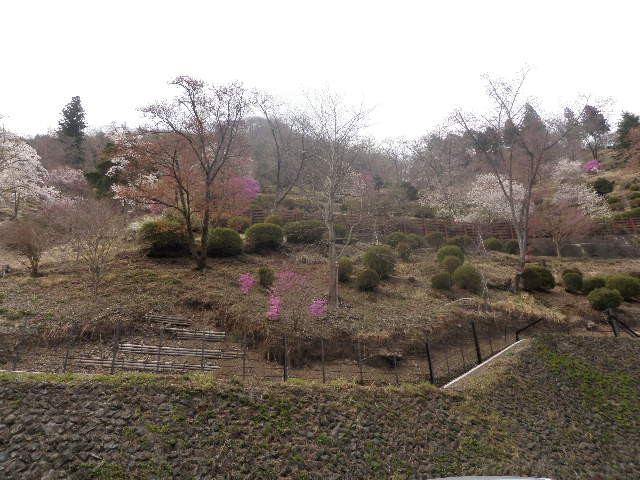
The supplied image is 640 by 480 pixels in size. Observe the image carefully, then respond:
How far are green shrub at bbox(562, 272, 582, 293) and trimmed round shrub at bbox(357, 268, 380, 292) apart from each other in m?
11.0

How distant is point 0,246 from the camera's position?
16547 millimetres

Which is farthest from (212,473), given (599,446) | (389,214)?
(389,214)

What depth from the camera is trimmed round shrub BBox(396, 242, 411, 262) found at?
22.8m

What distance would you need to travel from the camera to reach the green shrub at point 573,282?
19.3 metres

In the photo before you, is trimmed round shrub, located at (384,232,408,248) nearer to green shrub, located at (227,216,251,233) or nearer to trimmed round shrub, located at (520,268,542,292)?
trimmed round shrub, located at (520,268,542,292)

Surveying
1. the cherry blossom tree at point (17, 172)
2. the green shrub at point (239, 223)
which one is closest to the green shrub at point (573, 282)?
the green shrub at point (239, 223)

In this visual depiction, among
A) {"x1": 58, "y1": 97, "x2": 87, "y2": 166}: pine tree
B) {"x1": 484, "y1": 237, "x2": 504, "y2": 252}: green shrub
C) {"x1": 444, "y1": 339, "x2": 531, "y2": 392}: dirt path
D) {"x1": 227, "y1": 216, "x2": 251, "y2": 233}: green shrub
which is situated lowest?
{"x1": 444, "y1": 339, "x2": 531, "y2": 392}: dirt path

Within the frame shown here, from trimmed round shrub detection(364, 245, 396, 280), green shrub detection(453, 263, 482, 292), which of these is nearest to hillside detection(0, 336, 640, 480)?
green shrub detection(453, 263, 482, 292)

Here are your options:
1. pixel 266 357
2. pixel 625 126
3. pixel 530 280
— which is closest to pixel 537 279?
pixel 530 280

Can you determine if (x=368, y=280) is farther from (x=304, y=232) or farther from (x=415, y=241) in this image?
(x=415, y=241)

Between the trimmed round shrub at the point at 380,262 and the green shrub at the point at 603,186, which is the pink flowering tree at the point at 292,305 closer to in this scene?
the trimmed round shrub at the point at 380,262

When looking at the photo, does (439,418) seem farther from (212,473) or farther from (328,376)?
(212,473)

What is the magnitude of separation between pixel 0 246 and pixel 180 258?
801 cm

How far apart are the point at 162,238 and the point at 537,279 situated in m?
19.7
